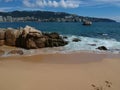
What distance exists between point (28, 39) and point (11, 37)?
7.94ft

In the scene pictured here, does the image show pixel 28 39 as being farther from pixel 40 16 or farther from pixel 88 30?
pixel 40 16

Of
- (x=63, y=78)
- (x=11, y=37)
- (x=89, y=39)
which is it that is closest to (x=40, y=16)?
(x=89, y=39)

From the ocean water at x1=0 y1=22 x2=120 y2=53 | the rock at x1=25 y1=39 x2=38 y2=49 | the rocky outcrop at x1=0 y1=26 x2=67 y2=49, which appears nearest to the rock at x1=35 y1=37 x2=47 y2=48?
the rocky outcrop at x1=0 y1=26 x2=67 y2=49

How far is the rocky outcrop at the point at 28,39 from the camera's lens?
934 inches

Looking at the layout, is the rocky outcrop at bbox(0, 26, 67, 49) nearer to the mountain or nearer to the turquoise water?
the turquoise water

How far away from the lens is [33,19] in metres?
158

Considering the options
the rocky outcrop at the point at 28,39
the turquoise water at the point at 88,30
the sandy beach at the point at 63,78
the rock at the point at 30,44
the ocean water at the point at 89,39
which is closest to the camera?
the sandy beach at the point at 63,78

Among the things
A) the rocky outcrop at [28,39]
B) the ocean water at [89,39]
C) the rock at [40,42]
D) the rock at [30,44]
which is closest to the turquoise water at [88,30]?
the ocean water at [89,39]

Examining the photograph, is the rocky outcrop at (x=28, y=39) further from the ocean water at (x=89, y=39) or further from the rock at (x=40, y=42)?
the ocean water at (x=89, y=39)

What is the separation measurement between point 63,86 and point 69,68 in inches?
139

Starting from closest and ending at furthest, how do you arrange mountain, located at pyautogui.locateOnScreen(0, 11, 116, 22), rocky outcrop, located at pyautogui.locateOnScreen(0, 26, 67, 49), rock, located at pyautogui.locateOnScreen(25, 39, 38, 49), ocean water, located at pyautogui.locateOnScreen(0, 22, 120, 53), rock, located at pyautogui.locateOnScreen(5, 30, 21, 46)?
ocean water, located at pyautogui.locateOnScreen(0, 22, 120, 53), rock, located at pyautogui.locateOnScreen(25, 39, 38, 49), rocky outcrop, located at pyautogui.locateOnScreen(0, 26, 67, 49), rock, located at pyautogui.locateOnScreen(5, 30, 21, 46), mountain, located at pyautogui.locateOnScreen(0, 11, 116, 22)

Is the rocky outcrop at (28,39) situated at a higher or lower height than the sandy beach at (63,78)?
lower

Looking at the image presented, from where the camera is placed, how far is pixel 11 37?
25.1 m

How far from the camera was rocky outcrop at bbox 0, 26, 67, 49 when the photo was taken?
934 inches
